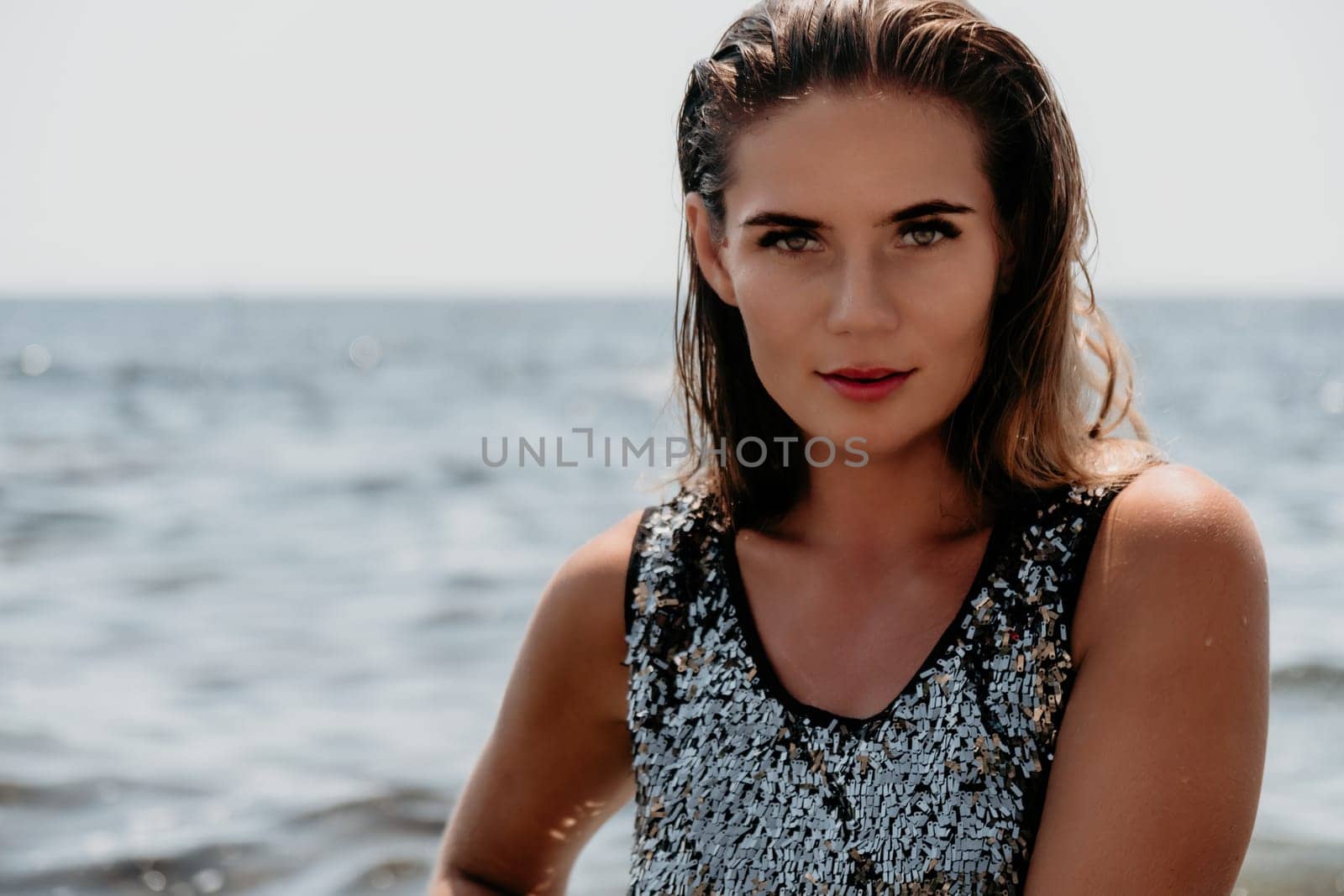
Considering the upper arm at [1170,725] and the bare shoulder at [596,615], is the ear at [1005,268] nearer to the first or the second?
the upper arm at [1170,725]

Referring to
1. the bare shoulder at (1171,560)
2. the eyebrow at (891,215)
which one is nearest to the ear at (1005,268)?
the eyebrow at (891,215)

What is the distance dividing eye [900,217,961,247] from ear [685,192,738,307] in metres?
0.35

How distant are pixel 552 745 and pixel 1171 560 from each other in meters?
1.06

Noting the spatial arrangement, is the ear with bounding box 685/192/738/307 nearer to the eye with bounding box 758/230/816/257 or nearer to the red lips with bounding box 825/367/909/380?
the eye with bounding box 758/230/816/257

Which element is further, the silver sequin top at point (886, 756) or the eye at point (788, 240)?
the eye at point (788, 240)

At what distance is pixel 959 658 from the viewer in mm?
1844

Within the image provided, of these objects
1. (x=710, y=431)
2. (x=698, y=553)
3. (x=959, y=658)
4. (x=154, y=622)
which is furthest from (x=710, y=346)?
(x=154, y=622)

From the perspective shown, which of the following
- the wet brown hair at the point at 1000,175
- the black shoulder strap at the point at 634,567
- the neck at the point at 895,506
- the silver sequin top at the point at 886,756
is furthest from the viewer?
the black shoulder strap at the point at 634,567

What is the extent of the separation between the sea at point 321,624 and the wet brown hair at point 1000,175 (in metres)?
0.35

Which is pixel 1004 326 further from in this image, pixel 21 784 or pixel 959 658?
pixel 21 784

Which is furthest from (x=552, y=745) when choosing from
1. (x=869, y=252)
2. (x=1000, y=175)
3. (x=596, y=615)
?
(x=1000, y=175)

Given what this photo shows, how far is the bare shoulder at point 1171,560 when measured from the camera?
5.54 feet

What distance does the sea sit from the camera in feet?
14.0

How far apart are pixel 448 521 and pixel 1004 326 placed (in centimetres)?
851
